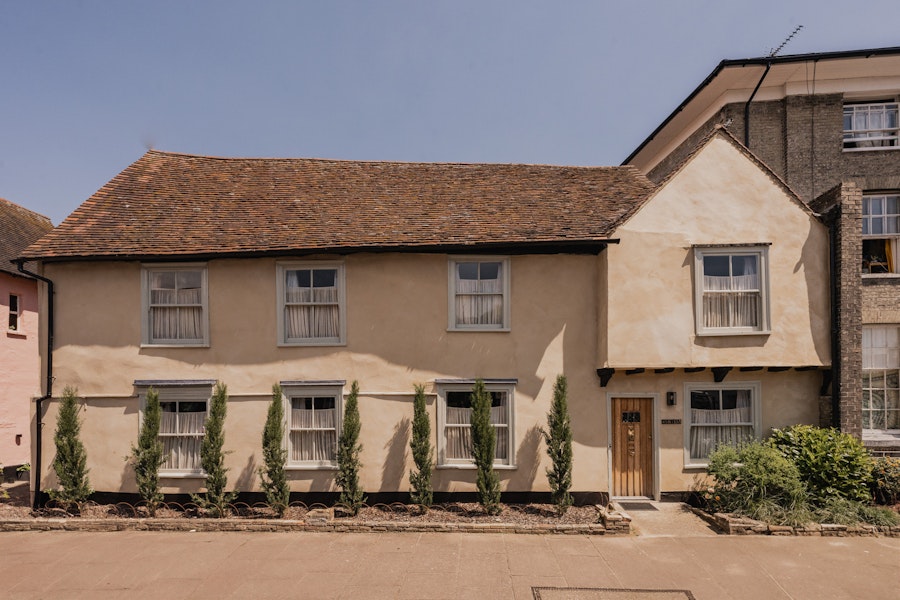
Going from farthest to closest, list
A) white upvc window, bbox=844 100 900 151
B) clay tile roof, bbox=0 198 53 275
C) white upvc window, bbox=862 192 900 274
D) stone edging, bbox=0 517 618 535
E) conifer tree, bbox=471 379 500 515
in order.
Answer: clay tile roof, bbox=0 198 53 275 → white upvc window, bbox=844 100 900 151 → white upvc window, bbox=862 192 900 274 → conifer tree, bbox=471 379 500 515 → stone edging, bbox=0 517 618 535

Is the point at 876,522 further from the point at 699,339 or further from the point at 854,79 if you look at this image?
the point at 854,79

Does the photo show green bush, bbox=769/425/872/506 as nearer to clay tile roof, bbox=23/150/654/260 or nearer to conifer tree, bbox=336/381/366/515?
clay tile roof, bbox=23/150/654/260

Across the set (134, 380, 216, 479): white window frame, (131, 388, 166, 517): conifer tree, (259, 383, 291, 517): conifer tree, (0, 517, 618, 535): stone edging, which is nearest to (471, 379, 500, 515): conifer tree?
(0, 517, 618, 535): stone edging

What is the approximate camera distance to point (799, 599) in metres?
7.02

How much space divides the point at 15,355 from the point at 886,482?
2463cm

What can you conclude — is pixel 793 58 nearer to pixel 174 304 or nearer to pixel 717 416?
pixel 717 416

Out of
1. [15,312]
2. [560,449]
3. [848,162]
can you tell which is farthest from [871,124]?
[15,312]

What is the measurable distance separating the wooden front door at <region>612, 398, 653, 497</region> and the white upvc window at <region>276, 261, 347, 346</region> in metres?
6.83

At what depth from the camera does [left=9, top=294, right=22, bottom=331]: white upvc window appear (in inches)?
653

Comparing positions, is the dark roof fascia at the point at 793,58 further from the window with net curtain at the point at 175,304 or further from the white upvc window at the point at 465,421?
the window with net curtain at the point at 175,304

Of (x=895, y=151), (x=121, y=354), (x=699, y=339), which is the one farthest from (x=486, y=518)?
(x=895, y=151)

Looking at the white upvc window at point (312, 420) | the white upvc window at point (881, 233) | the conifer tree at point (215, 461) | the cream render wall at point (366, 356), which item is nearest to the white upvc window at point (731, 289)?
the cream render wall at point (366, 356)

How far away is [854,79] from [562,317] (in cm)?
1167

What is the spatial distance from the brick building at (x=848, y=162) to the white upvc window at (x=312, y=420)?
11.2m
